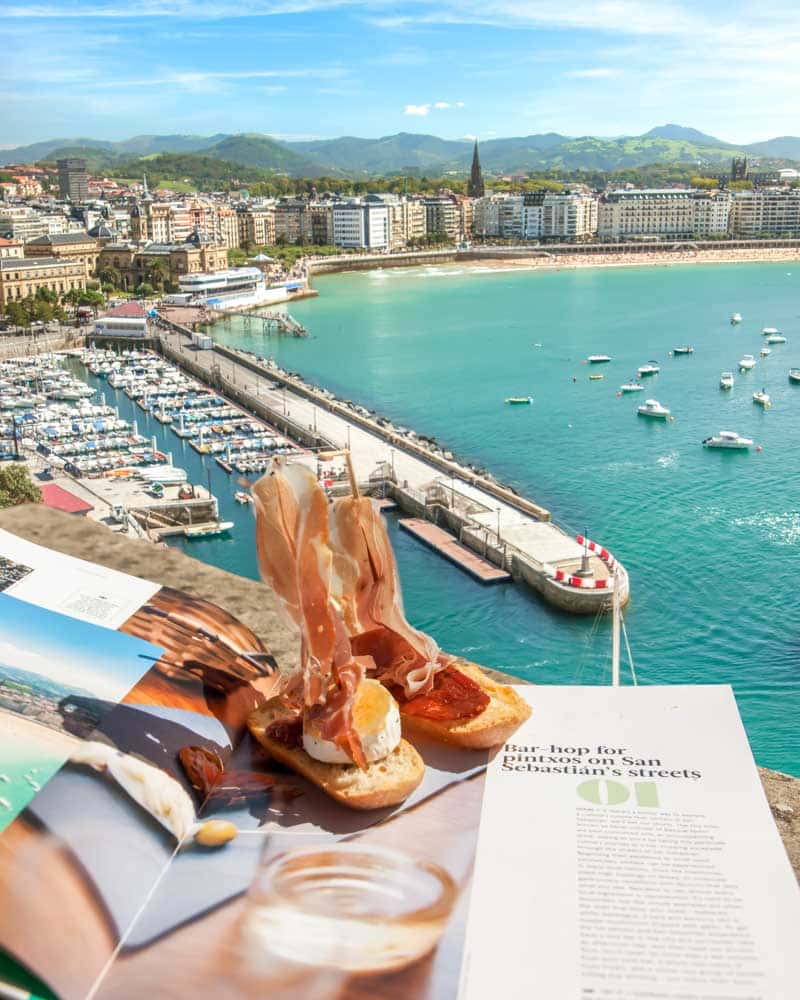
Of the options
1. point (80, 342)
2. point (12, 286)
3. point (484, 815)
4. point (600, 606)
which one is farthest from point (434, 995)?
point (12, 286)

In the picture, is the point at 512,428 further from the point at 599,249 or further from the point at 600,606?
the point at 599,249

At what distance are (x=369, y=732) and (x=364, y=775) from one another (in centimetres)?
10

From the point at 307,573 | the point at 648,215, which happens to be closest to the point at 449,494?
the point at 307,573

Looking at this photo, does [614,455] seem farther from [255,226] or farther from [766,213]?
[766,213]

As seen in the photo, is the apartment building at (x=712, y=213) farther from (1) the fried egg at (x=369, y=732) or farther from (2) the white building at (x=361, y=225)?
(1) the fried egg at (x=369, y=732)

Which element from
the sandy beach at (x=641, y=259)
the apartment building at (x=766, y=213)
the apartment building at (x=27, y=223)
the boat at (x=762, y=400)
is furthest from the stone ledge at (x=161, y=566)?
the apartment building at (x=766, y=213)

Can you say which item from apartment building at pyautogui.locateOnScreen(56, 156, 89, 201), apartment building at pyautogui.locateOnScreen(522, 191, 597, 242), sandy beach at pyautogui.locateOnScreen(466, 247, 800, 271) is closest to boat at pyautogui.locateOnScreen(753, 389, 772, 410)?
sandy beach at pyautogui.locateOnScreen(466, 247, 800, 271)

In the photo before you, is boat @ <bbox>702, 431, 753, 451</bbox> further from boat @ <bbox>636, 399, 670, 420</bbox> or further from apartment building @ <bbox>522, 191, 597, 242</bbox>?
apartment building @ <bbox>522, 191, 597, 242</bbox>

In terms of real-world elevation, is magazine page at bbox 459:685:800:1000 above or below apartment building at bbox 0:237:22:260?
below

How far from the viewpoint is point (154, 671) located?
109 inches

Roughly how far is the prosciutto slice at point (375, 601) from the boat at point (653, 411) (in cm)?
1591

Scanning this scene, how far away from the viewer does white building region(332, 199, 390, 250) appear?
4891cm

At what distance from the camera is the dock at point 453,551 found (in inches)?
420

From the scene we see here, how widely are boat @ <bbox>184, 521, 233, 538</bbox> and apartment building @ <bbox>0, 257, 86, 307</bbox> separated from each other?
20672mm
